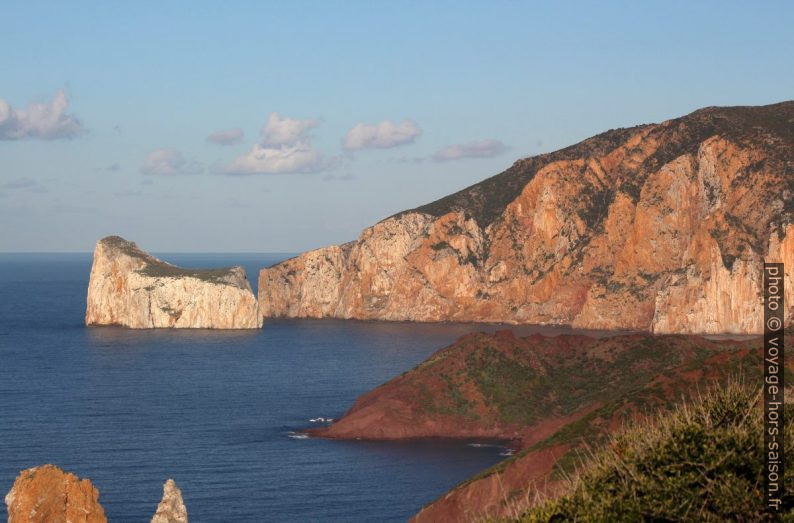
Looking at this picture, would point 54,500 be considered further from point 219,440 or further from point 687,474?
point 219,440

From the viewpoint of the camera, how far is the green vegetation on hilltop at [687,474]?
3609 centimetres

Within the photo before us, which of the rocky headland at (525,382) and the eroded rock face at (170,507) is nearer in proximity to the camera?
the eroded rock face at (170,507)

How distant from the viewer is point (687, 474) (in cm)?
3725

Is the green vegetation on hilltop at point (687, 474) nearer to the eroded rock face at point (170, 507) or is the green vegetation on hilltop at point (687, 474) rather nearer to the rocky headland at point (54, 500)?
the eroded rock face at point (170, 507)

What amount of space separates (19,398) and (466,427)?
58.2m

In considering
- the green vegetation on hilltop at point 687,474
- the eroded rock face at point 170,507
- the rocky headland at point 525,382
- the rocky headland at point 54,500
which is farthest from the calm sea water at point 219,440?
the green vegetation on hilltop at point 687,474

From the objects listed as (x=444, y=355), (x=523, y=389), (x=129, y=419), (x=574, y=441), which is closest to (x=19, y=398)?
(x=129, y=419)

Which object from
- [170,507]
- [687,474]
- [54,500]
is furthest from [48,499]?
[687,474]

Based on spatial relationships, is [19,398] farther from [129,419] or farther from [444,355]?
[444,355]

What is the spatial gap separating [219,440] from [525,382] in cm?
3325

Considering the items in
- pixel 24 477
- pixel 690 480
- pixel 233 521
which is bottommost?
pixel 233 521

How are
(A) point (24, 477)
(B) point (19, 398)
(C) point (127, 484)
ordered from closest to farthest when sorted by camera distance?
1. (A) point (24, 477)
2. (C) point (127, 484)
3. (B) point (19, 398)

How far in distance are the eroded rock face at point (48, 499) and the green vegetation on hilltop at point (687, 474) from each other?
97.1 ft

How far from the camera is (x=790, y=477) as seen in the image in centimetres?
3588
